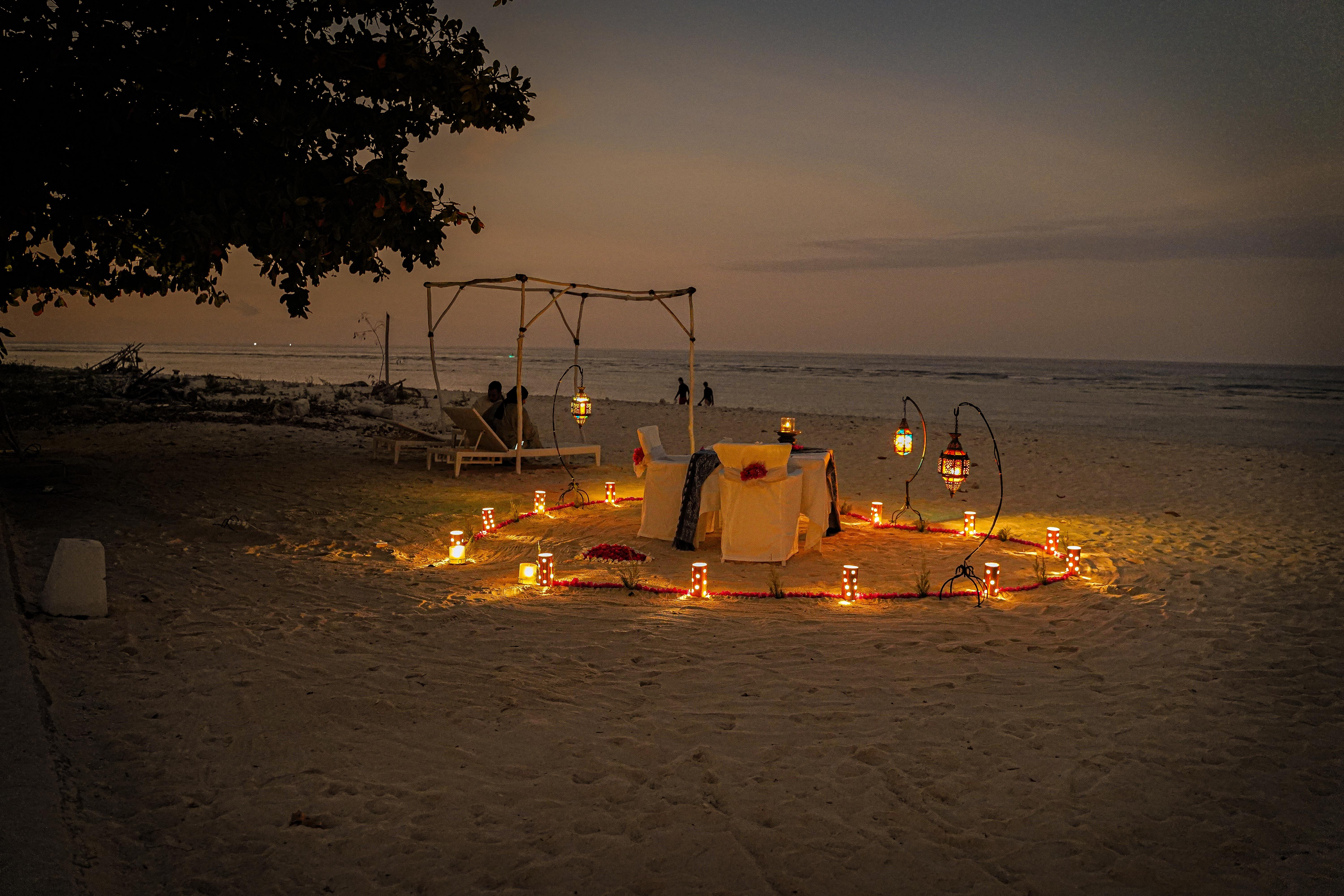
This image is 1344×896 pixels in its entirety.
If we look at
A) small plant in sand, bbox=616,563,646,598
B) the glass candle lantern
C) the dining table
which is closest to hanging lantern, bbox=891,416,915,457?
the dining table

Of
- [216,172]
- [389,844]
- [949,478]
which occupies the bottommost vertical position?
[389,844]

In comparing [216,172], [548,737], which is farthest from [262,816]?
[216,172]

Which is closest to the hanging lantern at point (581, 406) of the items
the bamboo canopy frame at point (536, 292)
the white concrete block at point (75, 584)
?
the bamboo canopy frame at point (536, 292)

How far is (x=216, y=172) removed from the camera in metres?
7.56

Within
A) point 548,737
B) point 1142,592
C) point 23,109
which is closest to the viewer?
point 548,737

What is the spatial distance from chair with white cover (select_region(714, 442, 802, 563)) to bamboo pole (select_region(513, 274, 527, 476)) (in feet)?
10.8

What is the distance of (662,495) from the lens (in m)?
7.80

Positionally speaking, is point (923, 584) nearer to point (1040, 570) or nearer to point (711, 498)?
point (1040, 570)

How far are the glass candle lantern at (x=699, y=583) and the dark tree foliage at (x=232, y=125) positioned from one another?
13.8ft

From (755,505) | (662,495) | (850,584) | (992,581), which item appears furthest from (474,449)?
(992,581)

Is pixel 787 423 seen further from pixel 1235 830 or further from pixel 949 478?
pixel 1235 830

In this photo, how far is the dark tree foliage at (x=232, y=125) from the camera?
7.23 m

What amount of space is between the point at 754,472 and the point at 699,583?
1270 mm

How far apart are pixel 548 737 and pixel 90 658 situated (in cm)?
256
